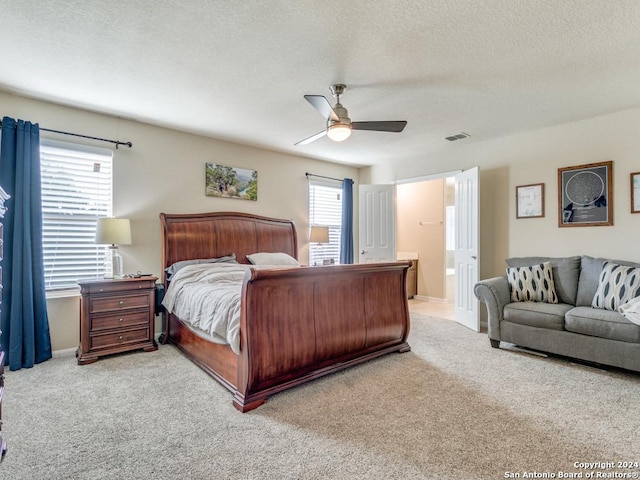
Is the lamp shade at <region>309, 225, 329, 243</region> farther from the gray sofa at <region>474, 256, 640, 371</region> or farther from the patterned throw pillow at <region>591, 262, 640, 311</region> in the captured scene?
the patterned throw pillow at <region>591, 262, 640, 311</region>

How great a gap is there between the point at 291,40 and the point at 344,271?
1.80 meters

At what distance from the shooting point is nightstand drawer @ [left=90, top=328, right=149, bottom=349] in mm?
3219

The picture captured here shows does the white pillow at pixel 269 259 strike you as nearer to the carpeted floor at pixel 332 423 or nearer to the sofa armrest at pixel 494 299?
the carpeted floor at pixel 332 423

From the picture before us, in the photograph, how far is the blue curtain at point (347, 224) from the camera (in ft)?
19.5

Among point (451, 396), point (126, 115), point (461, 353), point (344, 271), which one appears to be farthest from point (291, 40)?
point (461, 353)

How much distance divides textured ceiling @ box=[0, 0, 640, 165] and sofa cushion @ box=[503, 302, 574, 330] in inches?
81.7

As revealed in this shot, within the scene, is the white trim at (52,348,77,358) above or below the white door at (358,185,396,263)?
→ below

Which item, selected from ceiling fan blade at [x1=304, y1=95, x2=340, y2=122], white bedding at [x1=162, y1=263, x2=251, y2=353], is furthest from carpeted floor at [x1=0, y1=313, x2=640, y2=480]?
ceiling fan blade at [x1=304, y1=95, x2=340, y2=122]

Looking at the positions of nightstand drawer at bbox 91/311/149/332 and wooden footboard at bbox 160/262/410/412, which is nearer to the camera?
wooden footboard at bbox 160/262/410/412

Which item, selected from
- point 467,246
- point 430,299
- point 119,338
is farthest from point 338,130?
point 430,299

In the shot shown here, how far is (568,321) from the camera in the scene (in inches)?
122

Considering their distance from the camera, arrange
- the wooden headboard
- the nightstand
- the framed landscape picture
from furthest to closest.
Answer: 1. the framed landscape picture
2. the wooden headboard
3. the nightstand

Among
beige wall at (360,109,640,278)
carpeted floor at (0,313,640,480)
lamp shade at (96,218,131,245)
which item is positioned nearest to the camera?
A: carpeted floor at (0,313,640,480)

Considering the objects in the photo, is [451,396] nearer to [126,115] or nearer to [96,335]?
[96,335]
